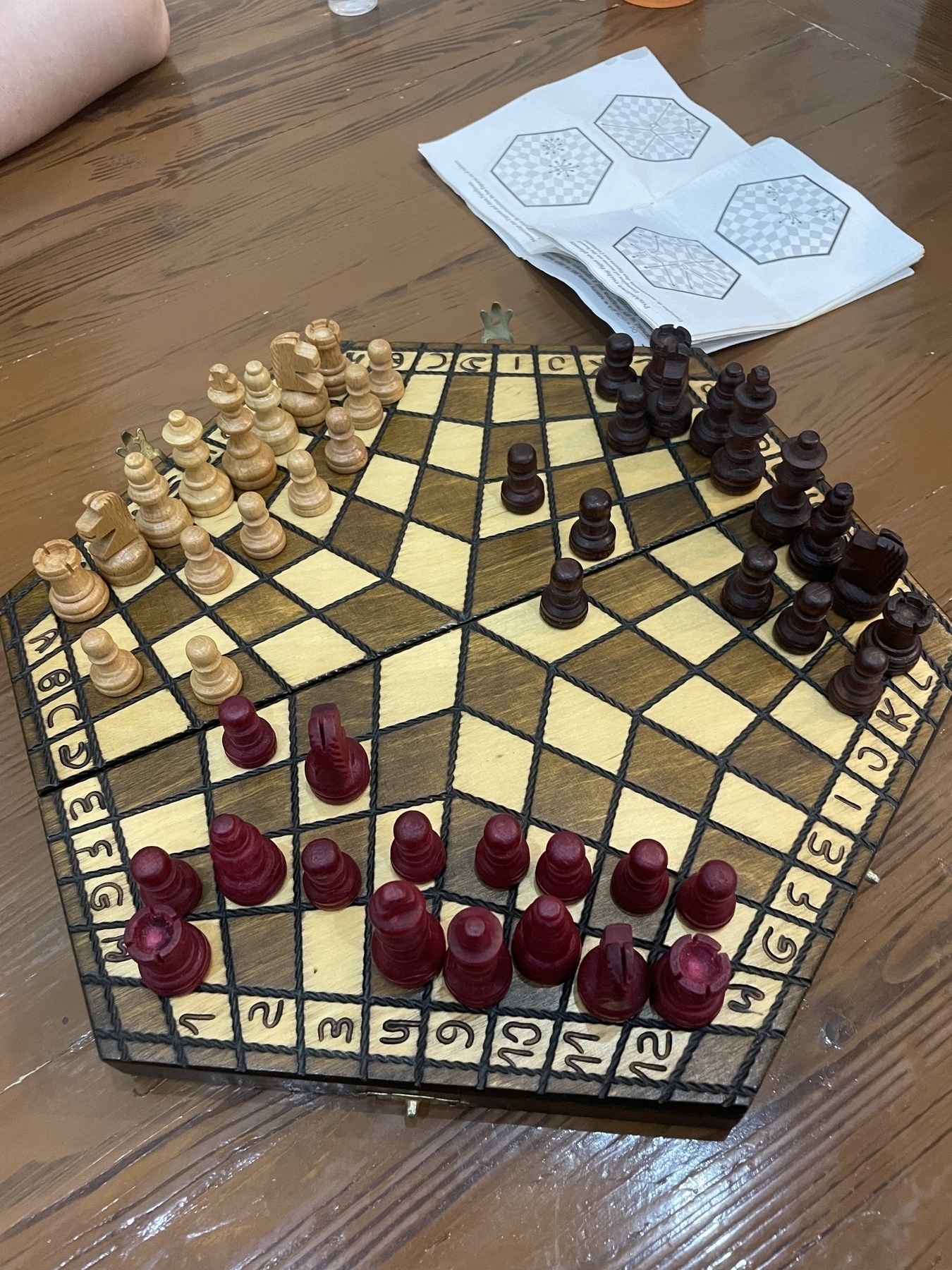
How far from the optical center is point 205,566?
36.2 inches

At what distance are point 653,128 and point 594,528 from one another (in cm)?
101

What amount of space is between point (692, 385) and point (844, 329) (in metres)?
0.35

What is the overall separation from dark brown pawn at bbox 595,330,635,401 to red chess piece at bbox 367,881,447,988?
0.67 meters

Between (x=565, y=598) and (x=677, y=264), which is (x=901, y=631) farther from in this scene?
(x=677, y=264)

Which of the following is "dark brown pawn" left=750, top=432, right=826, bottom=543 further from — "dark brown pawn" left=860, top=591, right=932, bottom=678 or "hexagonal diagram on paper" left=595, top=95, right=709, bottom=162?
"hexagonal diagram on paper" left=595, top=95, right=709, bottom=162

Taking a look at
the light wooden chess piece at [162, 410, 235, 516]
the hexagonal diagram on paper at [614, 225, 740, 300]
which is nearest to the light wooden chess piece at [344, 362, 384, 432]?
the light wooden chess piece at [162, 410, 235, 516]

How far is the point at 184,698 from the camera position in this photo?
0.86 m

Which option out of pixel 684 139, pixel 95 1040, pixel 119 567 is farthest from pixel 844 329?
pixel 95 1040

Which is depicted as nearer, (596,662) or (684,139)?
(596,662)

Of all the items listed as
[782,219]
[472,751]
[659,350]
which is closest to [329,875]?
[472,751]

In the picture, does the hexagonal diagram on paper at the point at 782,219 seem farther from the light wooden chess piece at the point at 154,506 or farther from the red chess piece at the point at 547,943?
the red chess piece at the point at 547,943

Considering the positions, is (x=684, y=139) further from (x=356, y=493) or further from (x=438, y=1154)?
(x=438, y=1154)

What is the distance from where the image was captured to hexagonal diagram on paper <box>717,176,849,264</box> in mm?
1344

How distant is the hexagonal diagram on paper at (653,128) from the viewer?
1.49 metres
